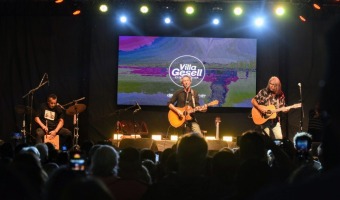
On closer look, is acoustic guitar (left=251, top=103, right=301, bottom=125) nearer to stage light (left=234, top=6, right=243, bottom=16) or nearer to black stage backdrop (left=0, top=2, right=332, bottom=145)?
black stage backdrop (left=0, top=2, right=332, bottom=145)

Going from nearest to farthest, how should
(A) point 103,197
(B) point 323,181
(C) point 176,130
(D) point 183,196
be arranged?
(B) point 323,181 < (A) point 103,197 < (D) point 183,196 < (C) point 176,130

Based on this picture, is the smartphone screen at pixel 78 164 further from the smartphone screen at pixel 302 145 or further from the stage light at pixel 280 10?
the stage light at pixel 280 10

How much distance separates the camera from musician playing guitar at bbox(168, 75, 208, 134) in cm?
1220

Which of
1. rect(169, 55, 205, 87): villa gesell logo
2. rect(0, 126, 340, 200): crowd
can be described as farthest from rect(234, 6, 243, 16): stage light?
rect(0, 126, 340, 200): crowd

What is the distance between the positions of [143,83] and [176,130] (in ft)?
5.37

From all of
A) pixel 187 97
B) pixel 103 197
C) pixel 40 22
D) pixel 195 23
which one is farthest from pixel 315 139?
pixel 103 197

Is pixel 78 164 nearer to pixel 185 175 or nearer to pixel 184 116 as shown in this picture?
pixel 185 175

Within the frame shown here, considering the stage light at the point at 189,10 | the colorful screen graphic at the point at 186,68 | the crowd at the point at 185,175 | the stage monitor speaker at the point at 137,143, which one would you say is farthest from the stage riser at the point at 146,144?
the crowd at the point at 185,175

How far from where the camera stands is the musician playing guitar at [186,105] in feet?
40.0

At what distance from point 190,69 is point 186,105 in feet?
7.56

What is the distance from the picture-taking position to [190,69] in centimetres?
1446

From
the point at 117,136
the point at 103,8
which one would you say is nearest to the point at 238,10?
the point at 103,8

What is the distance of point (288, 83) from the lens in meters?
14.3

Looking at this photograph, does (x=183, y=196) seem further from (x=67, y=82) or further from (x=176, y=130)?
(x=67, y=82)
